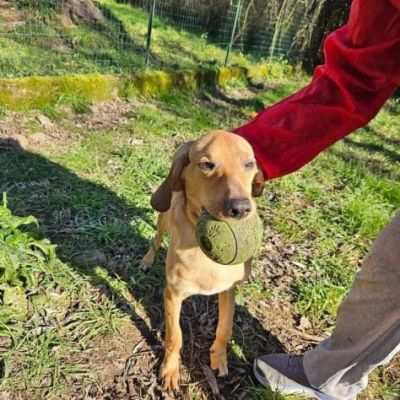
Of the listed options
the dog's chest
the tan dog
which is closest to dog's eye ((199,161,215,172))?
the tan dog

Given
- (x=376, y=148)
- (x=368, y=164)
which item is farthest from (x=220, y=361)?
(x=376, y=148)

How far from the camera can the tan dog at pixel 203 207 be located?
1.83 meters

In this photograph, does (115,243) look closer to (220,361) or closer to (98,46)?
(220,361)

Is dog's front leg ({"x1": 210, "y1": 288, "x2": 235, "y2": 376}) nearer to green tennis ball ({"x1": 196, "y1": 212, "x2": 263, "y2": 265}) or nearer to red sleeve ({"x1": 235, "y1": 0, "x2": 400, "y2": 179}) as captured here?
green tennis ball ({"x1": 196, "y1": 212, "x2": 263, "y2": 265})

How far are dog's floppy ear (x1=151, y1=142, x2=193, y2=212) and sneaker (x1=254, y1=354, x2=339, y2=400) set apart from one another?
3.22 feet

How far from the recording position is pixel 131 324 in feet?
8.51

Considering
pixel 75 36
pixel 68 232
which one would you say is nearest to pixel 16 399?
pixel 68 232

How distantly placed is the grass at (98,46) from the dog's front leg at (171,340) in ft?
12.1

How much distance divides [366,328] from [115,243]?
5.98ft

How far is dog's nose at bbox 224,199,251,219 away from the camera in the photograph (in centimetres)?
173

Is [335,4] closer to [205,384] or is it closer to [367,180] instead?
[367,180]

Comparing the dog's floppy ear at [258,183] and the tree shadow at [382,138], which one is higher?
the dog's floppy ear at [258,183]

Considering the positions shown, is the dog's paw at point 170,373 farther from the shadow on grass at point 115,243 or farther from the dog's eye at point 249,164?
the dog's eye at point 249,164

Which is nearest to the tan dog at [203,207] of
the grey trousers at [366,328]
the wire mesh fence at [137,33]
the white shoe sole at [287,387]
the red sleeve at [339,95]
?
the red sleeve at [339,95]
